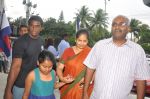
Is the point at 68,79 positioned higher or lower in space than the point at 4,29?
lower

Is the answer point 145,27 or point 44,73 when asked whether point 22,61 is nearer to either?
point 44,73

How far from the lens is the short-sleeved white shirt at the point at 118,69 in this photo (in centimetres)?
384

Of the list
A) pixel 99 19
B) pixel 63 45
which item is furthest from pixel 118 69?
pixel 99 19

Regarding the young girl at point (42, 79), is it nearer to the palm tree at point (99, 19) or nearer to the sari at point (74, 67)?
the sari at point (74, 67)

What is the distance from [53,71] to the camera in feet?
14.6

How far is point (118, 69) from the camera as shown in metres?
3.84

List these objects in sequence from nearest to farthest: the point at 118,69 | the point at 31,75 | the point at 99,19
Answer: the point at 118,69 → the point at 31,75 → the point at 99,19

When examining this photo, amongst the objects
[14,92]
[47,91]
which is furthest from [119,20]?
[14,92]

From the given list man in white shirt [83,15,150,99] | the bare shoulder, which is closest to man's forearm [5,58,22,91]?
the bare shoulder

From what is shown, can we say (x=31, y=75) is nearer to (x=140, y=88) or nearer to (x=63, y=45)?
(x=140, y=88)

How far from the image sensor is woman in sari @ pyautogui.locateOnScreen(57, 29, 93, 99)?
4594mm

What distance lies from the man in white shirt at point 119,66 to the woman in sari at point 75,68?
62cm

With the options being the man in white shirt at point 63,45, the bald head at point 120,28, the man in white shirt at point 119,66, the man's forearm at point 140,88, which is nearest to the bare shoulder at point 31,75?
the man in white shirt at point 119,66

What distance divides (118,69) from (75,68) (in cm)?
87
